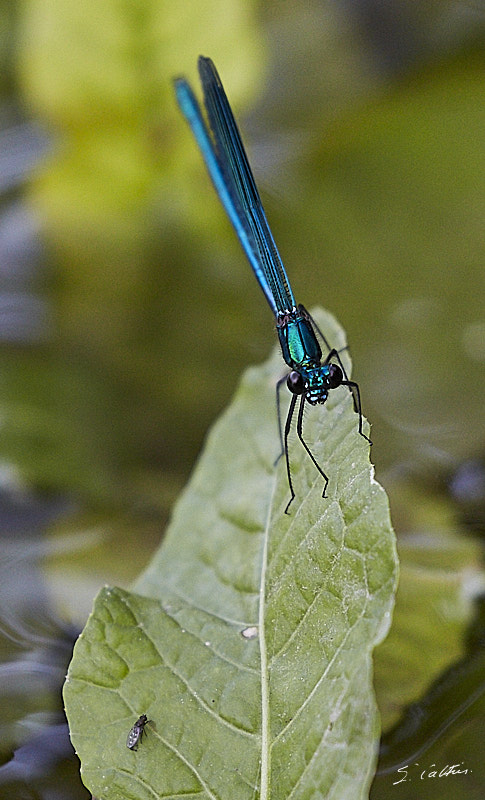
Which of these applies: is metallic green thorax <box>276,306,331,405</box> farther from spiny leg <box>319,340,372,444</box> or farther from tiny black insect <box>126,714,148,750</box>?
tiny black insect <box>126,714,148,750</box>

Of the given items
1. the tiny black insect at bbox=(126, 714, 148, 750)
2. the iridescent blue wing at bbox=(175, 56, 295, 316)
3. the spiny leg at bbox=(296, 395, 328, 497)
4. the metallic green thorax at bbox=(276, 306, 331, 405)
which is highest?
the iridescent blue wing at bbox=(175, 56, 295, 316)

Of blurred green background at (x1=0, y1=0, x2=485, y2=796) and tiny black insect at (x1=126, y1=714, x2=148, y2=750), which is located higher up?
blurred green background at (x1=0, y1=0, x2=485, y2=796)

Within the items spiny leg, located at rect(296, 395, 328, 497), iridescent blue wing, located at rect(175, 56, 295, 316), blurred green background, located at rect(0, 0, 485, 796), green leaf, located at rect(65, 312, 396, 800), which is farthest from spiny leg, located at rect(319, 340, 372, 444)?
blurred green background, located at rect(0, 0, 485, 796)

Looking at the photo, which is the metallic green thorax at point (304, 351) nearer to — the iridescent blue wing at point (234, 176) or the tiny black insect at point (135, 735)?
the iridescent blue wing at point (234, 176)

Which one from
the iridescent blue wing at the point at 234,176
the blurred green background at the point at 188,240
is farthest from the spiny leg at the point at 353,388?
the blurred green background at the point at 188,240

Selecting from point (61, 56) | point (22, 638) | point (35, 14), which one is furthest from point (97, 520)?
point (35, 14)

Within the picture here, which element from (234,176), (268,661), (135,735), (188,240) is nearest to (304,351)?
(234,176)

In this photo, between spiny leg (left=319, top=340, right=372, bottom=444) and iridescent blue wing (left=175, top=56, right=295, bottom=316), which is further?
iridescent blue wing (left=175, top=56, right=295, bottom=316)

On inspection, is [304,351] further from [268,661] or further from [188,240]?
[188,240]
